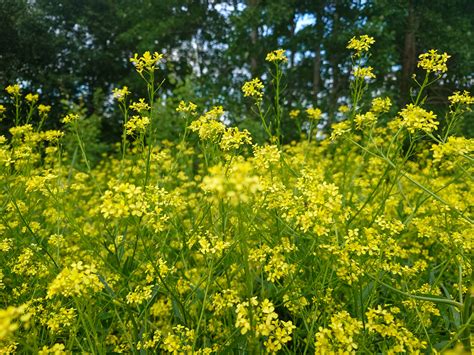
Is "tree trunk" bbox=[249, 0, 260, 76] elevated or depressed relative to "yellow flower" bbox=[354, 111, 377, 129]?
elevated

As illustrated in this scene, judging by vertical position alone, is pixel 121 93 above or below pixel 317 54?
below

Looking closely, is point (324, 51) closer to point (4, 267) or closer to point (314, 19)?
point (314, 19)

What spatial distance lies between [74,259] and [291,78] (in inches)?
390

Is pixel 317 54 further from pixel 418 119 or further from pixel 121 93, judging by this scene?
pixel 418 119

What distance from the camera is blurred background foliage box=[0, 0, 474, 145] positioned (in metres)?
9.52

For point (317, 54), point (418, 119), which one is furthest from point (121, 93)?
point (317, 54)

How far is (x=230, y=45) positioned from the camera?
33.9ft

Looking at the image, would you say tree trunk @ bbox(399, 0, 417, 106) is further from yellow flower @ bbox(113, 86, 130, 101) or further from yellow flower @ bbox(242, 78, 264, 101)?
yellow flower @ bbox(113, 86, 130, 101)

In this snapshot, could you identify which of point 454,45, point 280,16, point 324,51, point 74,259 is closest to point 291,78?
point 324,51

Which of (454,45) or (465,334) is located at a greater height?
(454,45)

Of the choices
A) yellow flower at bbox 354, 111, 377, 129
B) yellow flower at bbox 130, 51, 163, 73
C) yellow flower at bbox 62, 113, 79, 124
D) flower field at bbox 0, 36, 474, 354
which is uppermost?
yellow flower at bbox 130, 51, 163, 73

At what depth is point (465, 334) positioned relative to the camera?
1718 mm

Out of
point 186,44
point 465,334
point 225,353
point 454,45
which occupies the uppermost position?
point 186,44

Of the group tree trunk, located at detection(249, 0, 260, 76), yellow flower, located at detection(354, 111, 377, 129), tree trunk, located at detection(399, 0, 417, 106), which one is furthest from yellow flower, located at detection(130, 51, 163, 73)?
tree trunk, located at detection(399, 0, 417, 106)
